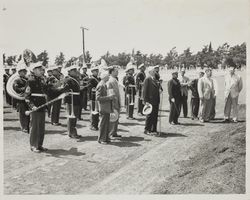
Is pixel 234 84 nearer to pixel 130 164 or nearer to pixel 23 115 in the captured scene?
pixel 130 164

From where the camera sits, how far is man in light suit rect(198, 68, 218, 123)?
37.9 feet

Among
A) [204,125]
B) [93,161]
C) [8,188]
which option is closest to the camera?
[8,188]

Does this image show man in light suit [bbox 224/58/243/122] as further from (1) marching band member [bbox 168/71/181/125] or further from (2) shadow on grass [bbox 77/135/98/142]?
(2) shadow on grass [bbox 77/135/98/142]

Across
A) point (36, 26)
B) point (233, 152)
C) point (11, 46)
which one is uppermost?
point (36, 26)

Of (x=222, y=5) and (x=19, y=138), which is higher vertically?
(x=222, y=5)

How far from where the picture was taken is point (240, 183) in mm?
6703

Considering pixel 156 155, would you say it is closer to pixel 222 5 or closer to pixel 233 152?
pixel 233 152

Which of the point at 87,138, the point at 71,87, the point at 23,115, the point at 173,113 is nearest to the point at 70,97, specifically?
the point at 71,87

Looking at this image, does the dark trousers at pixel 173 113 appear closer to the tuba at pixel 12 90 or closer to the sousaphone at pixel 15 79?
the sousaphone at pixel 15 79

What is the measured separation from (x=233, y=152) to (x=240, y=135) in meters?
0.88

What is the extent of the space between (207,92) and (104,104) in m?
4.25

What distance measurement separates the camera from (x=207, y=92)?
11.6m

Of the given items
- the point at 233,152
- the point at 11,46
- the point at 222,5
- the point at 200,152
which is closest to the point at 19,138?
the point at 11,46

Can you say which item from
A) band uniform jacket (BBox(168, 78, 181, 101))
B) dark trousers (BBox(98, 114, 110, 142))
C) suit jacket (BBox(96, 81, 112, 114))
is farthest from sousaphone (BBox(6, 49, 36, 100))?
band uniform jacket (BBox(168, 78, 181, 101))
